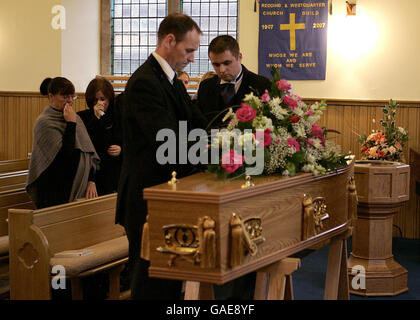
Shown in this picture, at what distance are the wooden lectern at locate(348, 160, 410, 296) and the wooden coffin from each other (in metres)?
2.80

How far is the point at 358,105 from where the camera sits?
781 centimetres

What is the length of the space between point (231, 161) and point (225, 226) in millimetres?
382

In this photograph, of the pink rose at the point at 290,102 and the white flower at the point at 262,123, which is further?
the pink rose at the point at 290,102

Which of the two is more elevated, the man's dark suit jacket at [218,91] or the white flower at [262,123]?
the man's dark suit jacket at [218,91]

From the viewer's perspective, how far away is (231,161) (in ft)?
8.96

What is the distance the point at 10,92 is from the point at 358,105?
492 cm

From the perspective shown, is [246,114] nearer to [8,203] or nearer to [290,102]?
[290,102]

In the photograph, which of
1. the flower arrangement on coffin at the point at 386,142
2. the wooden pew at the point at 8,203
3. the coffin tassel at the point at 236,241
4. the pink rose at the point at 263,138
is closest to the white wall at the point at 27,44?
the wooden pew at the point at 8,203

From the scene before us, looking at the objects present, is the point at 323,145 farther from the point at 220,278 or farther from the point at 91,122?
the point at 91,122

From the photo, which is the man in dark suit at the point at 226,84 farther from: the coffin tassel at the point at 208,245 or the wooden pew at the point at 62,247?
the coffin tassel at the point at 208,245

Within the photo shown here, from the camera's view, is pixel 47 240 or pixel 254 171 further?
pixel 47 240

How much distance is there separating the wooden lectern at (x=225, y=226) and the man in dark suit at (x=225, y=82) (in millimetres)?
1036

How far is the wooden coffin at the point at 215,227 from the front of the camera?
94.7 inches

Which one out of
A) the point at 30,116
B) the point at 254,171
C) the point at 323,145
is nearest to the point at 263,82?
the point at 323,145
